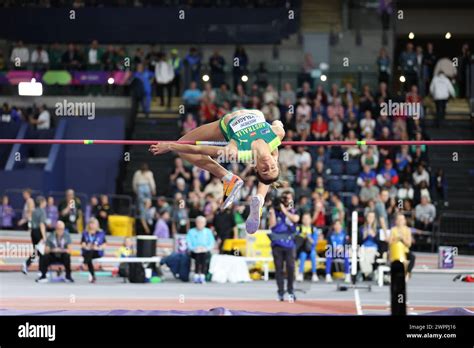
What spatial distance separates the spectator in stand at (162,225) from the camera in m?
20.0

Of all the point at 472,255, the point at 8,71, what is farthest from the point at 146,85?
the point at 472,255

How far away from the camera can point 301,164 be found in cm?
2055

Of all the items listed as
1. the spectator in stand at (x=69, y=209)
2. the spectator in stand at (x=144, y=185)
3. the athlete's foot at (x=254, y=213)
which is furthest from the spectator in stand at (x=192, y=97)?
the athlete's foot at (x=254, y=213)

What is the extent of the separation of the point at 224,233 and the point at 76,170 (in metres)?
4.71

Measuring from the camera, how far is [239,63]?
23.2m

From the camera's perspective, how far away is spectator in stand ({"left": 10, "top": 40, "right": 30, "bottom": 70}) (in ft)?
76.5

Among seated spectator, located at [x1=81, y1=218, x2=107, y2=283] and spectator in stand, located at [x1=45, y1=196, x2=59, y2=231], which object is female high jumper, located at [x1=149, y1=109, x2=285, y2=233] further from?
spectator in stand, located at [x1=45, y1=196, x2=59, y2=231]

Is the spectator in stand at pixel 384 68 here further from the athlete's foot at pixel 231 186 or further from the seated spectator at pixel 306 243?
the athlete's foot at pixel 231 186

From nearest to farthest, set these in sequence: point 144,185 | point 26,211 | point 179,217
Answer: point 179,217 < point 26,211 < point 144,185

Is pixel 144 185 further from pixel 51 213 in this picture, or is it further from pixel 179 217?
pixel 51 213

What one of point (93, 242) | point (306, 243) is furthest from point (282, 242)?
point (93, 242)

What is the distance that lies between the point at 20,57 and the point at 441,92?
307 inches

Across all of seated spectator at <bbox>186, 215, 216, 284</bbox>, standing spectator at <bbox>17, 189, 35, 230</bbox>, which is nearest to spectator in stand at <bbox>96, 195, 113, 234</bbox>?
standing spectator at <bbox>17, 189, 35, 230</bbox>
